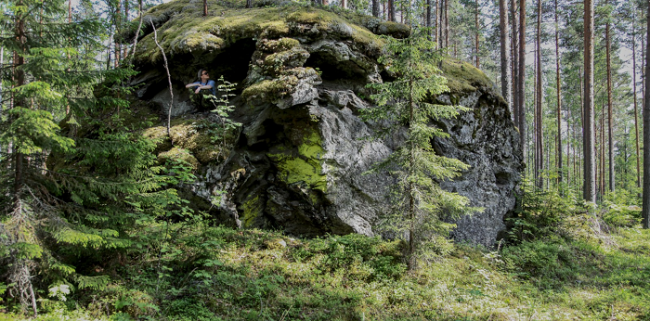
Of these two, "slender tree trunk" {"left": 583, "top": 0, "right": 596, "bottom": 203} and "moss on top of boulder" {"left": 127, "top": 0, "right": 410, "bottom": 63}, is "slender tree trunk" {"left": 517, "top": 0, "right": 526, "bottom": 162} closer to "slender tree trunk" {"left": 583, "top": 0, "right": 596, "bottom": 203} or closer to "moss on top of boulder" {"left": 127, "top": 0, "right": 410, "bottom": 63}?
"slender tree trunk" {"left": 583, "top": 0, "right": 596, "bottom": 203}

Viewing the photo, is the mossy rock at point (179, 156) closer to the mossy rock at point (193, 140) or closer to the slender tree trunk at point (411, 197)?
the mossy rock at point (193, 140)

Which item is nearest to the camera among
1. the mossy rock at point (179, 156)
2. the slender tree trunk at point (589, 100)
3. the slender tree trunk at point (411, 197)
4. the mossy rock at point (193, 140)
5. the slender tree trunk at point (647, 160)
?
the slender tree trunk at point (411, 197)

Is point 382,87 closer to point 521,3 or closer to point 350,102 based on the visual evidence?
point 350,102

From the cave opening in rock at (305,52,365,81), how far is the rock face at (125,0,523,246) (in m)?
0.03

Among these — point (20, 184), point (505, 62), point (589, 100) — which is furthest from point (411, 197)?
point (589, 100)

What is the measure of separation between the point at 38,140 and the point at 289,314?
4.15 meters

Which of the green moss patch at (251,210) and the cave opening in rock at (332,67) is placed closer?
the green moss patch at (251,210)

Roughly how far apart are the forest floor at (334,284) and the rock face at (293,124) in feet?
3.20

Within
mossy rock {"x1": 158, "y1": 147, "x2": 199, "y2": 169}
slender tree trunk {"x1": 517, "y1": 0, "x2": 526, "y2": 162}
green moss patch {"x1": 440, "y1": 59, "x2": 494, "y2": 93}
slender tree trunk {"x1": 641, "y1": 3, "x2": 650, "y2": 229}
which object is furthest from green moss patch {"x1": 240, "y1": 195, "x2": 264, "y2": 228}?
slender tree trunk {"x1": 641, "y1": 3, "x2": 650, "y2": 229}

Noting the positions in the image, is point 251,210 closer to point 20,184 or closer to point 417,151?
point 417,151

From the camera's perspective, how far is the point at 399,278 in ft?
19.9

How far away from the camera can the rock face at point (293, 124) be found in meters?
7.76

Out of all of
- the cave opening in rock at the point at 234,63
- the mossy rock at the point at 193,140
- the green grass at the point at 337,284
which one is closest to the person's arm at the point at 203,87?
the cave opening in rock at the point at 234,63

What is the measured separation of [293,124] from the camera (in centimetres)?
812
